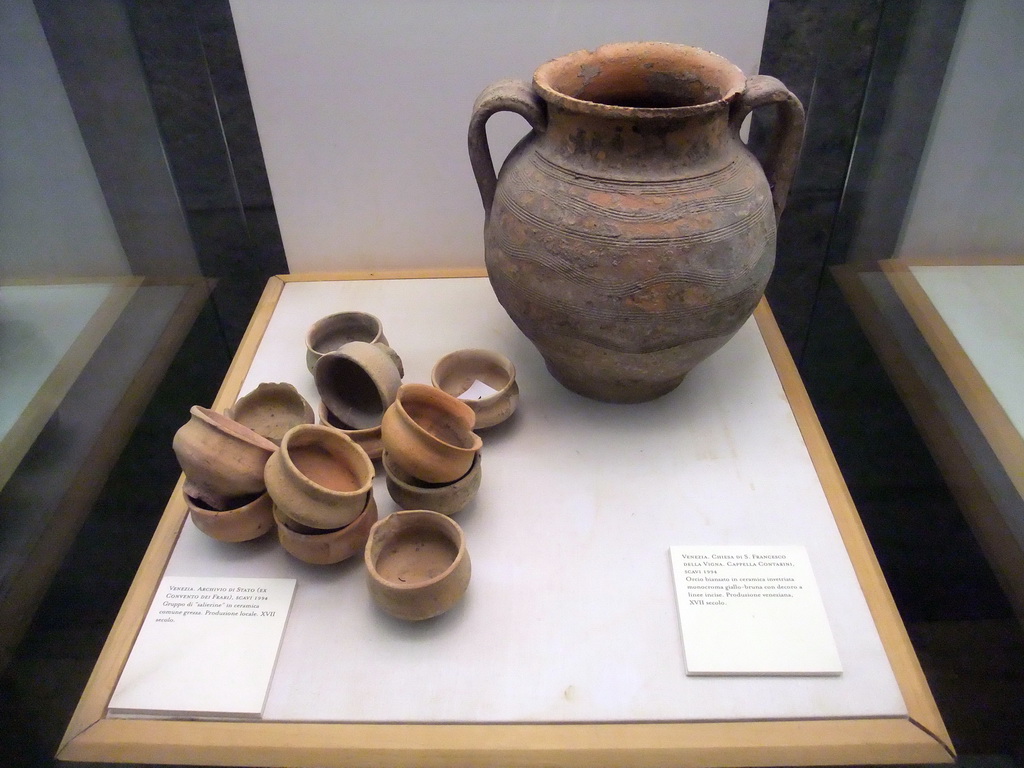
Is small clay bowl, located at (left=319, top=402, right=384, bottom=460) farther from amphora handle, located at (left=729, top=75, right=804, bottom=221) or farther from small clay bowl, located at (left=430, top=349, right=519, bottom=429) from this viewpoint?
amphora handle, located at (left=729, top=75, right=804, bottom=221)

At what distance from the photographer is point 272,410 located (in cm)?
128

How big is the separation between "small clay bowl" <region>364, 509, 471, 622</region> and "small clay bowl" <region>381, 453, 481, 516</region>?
0.03 metres

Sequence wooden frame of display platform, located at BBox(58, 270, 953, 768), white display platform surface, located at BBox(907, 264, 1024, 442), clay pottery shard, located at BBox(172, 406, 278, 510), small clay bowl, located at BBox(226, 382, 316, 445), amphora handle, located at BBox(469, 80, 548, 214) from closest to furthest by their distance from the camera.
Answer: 1. wooden frame of display platform, located at BBox(58, 270, 953, 768)
2. clay pottery shard, located at BBox(172, 406, 278, 510)
3. amphora handle, located at BBox(469, 80, 548, 214)
4. small clay bowl, located at BBox(226, 382, 316, 445)
5. white display platform surface, located at BBox(907, 264, 1024, 442)

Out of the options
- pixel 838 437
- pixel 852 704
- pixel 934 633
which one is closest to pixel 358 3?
pixel 838 437

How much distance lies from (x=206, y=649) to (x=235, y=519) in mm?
169

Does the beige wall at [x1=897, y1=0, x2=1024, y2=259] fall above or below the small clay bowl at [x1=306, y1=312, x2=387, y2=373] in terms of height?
above

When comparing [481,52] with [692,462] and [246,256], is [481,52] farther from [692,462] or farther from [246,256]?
[692,462]

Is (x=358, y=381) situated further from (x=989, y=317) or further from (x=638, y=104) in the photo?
(x=989, y=317)

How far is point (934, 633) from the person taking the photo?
4.34ft

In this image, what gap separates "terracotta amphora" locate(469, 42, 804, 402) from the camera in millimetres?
1064

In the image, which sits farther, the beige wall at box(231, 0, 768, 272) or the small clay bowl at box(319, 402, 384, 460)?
the beige wall at box(231, 0, 768, 272)

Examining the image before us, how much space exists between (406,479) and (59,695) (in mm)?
631

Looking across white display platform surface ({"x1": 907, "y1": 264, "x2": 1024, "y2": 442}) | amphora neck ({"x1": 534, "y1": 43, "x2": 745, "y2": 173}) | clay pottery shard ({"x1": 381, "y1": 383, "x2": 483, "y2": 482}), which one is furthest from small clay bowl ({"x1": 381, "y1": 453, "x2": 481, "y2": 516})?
white display platform surface ({"x1": 907, "y1": 264, "x2": 1024, "y2": 442})

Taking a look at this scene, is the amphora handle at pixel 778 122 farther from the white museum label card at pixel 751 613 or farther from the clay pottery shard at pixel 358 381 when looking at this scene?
the clay pottery shard at pixel 358 381
